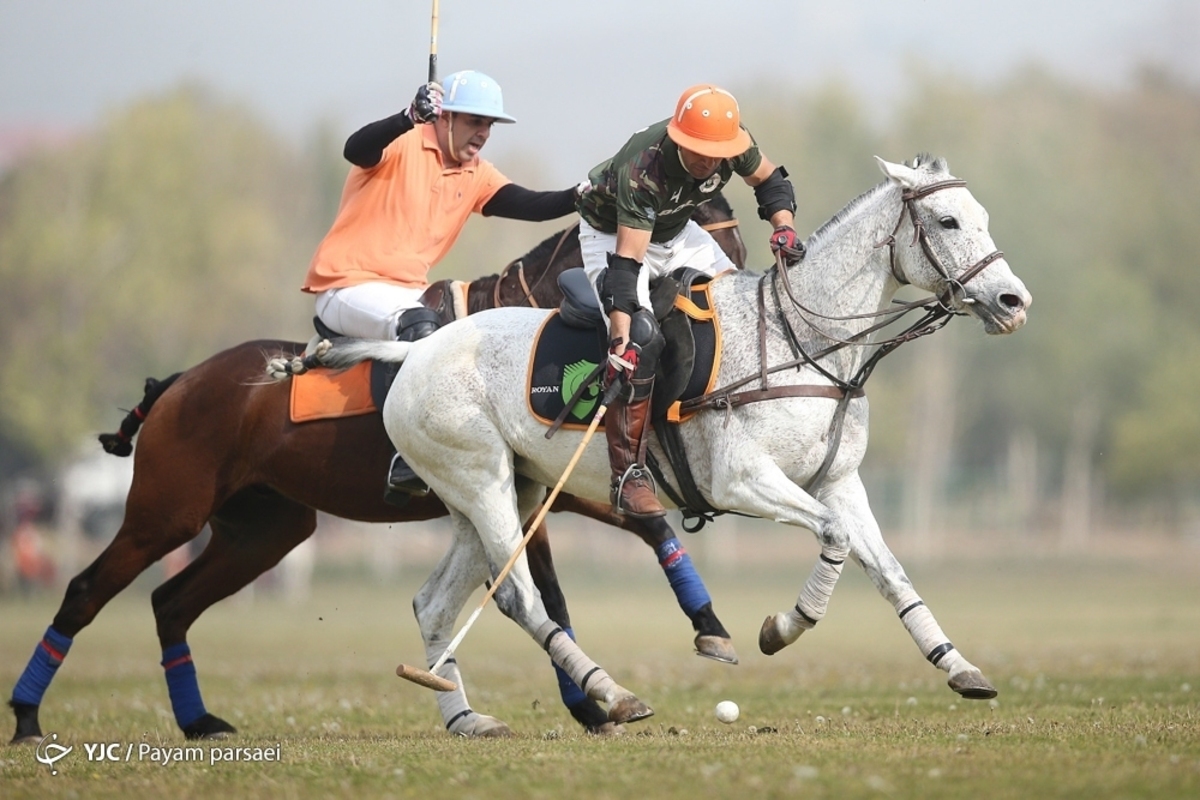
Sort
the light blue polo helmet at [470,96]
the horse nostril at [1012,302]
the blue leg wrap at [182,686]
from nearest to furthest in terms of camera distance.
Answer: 1. the horse nostril at [1012,302]
2. the light blue polo helmet at [470,96]
3. the blue leg wrap at [182,686]

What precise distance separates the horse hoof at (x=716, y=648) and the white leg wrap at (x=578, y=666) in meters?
0.45

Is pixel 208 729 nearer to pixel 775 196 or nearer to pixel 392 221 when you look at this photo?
pixel 392 221

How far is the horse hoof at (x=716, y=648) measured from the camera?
7.80m

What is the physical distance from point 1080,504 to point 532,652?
3675cm

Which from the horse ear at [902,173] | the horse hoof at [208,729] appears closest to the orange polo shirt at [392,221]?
the horse hoof at [208,729]

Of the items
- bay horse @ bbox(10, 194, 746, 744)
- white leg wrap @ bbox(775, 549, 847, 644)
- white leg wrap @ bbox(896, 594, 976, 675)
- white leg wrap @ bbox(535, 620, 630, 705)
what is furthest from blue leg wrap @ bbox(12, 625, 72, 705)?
white leg wrap @ bbox(896, 594, 976, 675)

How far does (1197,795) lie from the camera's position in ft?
18.6

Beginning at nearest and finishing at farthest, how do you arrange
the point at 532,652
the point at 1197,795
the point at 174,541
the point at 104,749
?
the point at 1197,795, the point at 104,749, the point at 174,541, the point at 532,652

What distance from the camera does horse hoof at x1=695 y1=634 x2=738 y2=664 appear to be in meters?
7.80

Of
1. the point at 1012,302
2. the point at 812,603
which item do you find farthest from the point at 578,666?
the point at 1012,302

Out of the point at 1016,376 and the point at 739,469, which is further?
the point at 1016,376

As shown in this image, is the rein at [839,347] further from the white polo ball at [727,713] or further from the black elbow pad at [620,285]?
the white polo ball at [727,713]

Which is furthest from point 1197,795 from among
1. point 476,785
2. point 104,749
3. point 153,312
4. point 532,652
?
point 153,312

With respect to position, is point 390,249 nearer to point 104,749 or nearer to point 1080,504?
point 104,749
